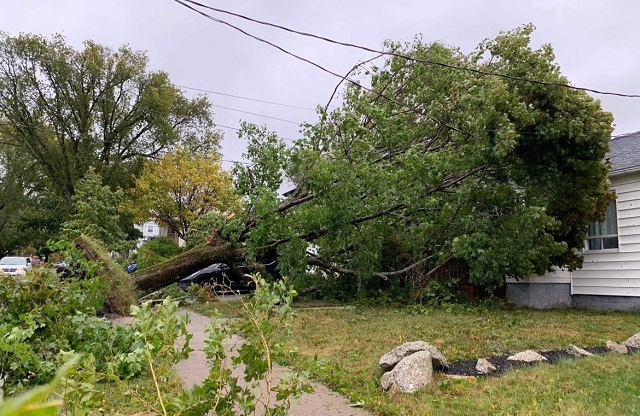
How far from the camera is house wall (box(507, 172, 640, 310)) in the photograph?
1101cm

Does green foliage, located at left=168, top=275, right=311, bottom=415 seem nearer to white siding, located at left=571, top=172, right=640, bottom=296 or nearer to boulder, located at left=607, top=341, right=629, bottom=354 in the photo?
boulder, located at left=607, top=341, right=629, bottom=354

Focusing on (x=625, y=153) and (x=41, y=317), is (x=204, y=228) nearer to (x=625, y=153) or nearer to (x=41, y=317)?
(x=41, y=317)

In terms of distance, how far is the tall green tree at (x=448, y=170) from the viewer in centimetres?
1005

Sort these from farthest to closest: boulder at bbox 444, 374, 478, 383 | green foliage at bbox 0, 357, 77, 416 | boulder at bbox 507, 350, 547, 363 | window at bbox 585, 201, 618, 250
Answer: window at bbox 585, 201, 618, 250 → boulder at bbox 507, 350, 547, 363 → boulder at bbox 444, 374, 478, 383 → green foliage at bbox 0, 357, 77, 416

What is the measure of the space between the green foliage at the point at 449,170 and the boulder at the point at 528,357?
442 centimetres

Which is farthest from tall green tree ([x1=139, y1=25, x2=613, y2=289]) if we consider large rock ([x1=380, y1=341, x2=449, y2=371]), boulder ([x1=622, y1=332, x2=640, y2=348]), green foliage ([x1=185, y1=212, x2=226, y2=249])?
large rock ([x1=380, y1=341, x2=449, y2=371])

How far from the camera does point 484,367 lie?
228 inches

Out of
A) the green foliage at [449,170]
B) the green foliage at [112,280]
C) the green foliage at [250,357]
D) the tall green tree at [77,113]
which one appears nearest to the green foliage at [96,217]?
the green foliage at [112,280]

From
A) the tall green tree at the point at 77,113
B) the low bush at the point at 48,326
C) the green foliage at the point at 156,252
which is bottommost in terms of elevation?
the low bush at the point at 48,326

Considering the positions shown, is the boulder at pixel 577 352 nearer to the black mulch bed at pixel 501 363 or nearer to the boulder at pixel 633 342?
the black mulch bed at pixel 501 363

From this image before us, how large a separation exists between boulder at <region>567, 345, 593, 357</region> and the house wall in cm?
543

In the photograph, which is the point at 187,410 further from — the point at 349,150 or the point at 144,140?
the point at 144,140

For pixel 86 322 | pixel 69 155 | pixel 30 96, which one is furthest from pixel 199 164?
pixel 86 322

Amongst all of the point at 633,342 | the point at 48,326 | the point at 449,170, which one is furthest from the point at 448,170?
the point at 48,326
